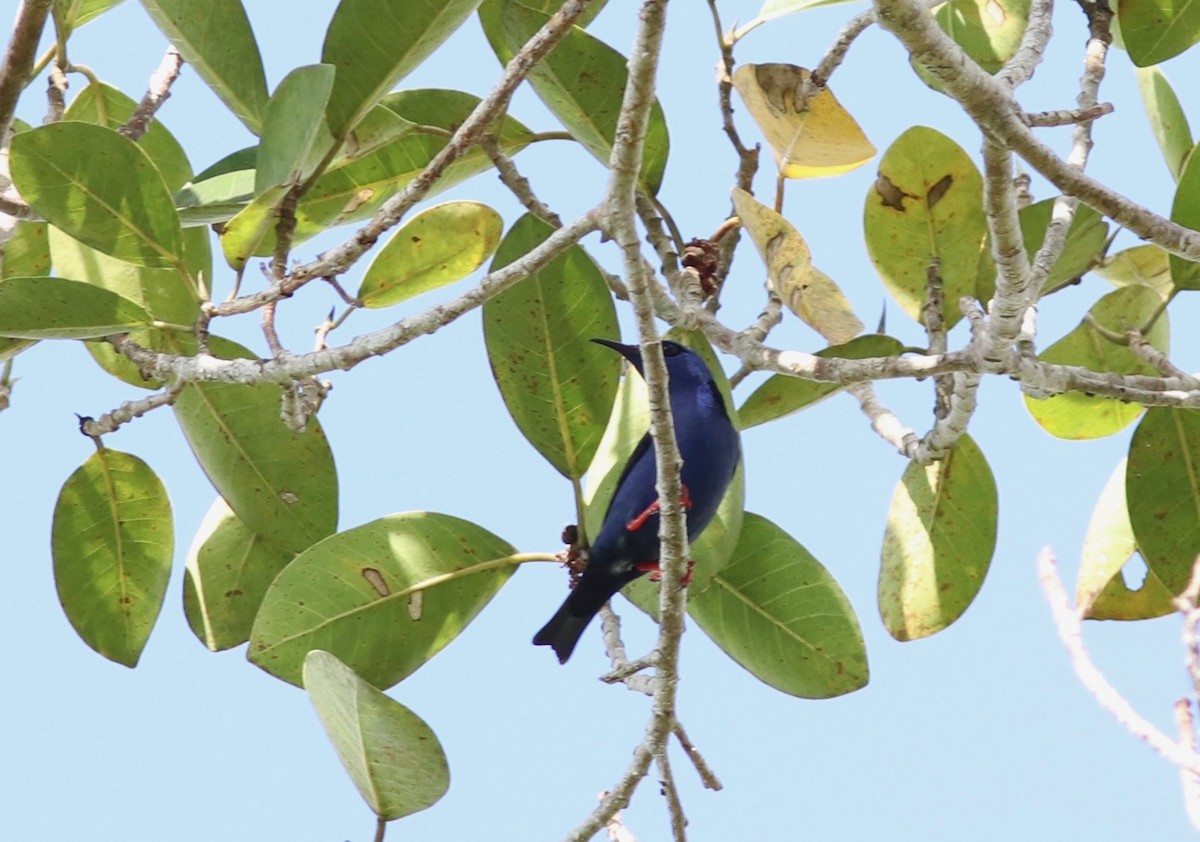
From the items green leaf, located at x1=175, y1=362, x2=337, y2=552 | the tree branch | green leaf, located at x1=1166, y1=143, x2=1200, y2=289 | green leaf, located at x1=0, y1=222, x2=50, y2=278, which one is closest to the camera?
the tree branch

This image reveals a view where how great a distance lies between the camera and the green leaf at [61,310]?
2713 mm

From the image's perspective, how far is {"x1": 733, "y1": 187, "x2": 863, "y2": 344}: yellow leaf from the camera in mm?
2846

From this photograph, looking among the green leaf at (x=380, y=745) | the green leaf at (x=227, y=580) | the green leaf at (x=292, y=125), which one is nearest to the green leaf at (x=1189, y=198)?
the green leaf at (x=292, y=125)

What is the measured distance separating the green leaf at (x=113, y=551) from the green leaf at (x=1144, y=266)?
256cm

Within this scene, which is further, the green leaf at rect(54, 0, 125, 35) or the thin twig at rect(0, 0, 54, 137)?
the green leaf at rect(54, 0, 125, 35)

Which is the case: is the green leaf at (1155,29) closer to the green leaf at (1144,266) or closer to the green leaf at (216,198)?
the green leaf at (1144,266)

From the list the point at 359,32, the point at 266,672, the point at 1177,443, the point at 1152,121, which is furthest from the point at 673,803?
the point at 1152,121

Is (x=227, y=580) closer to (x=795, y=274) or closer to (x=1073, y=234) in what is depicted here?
(x=795, y=274)

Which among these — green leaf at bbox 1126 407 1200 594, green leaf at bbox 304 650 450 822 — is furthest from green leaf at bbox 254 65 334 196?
green leaf at bbox 1126 407 1200 594

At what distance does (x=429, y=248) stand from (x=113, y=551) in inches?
43.1

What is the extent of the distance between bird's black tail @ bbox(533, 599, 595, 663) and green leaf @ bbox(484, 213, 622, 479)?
744mm

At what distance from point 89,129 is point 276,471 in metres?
0.90

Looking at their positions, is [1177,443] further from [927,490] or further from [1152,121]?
[1152,121]

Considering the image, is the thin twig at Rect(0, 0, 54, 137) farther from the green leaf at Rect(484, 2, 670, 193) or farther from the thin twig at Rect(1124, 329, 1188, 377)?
the thin twig at Rect(1124, 329, 1188, 377)
